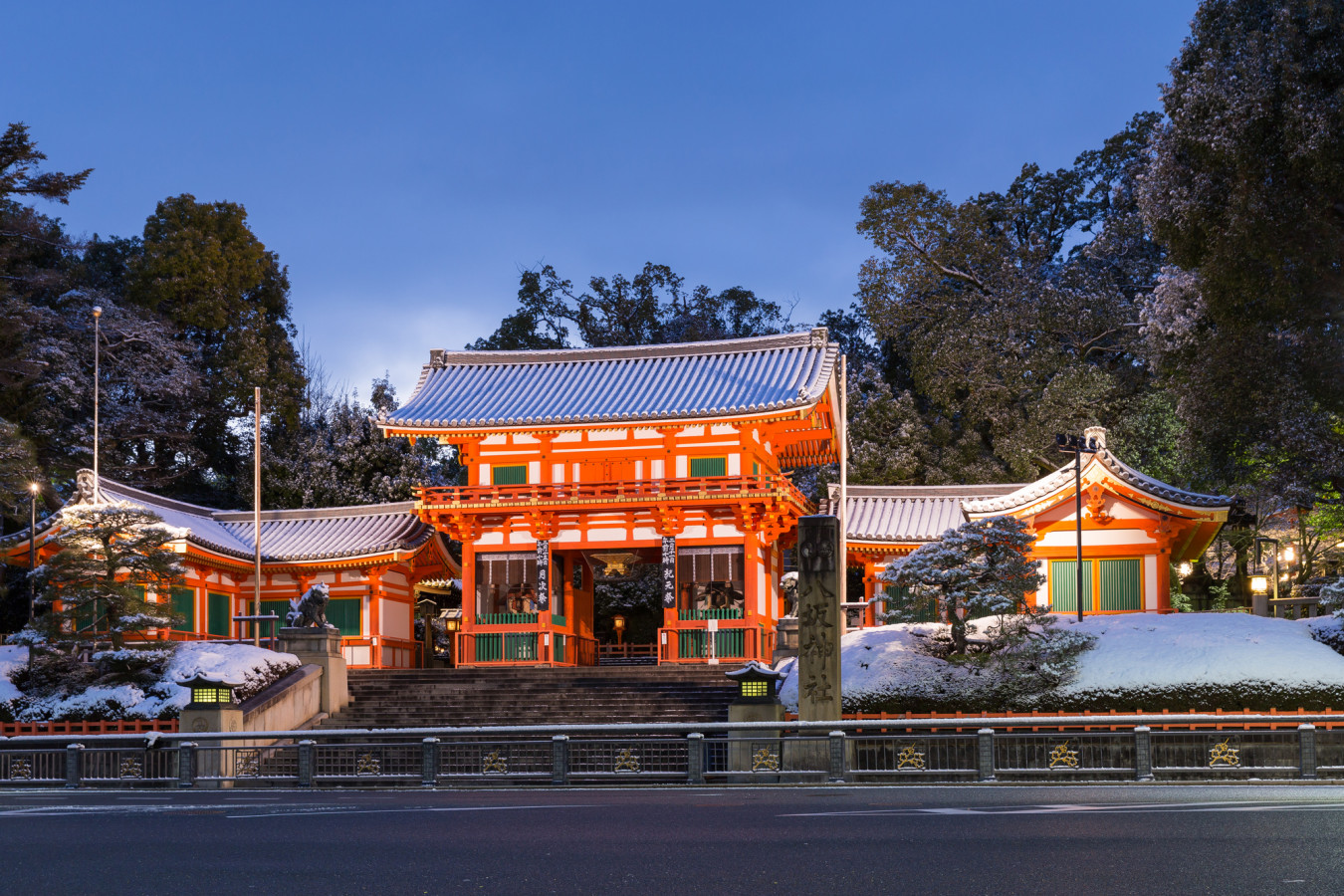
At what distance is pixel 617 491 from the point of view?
111 feet

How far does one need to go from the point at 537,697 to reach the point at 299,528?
15.9 m

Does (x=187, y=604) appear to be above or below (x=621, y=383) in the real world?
below

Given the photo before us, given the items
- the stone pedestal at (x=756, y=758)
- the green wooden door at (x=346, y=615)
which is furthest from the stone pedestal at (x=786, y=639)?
the green wooden door at (x=346, y=615)

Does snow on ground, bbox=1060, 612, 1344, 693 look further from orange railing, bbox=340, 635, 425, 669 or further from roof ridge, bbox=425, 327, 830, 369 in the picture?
orange railing, bbox=340, 635, 425, 669

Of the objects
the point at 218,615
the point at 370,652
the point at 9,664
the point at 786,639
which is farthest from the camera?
the point at 370,652

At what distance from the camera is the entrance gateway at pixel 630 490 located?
33469mm

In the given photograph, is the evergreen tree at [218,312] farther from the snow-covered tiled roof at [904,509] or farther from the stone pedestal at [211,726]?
the stone pedestal at [211,726]

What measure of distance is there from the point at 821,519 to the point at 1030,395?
26720mm

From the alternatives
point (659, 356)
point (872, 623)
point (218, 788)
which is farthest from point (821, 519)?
point (659, 356)

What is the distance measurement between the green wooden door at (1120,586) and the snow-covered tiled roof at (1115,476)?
2.33m

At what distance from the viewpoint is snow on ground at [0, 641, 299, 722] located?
81.6ft

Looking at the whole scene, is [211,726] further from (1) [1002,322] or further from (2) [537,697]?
(1) [1002,322]

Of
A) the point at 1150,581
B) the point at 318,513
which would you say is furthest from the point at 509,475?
the point at 1150,581

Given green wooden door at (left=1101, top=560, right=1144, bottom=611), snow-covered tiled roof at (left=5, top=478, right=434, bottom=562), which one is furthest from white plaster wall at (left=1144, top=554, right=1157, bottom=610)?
snow-covered tiled roof at (left=5, top=478, right=434, bottom=562)
